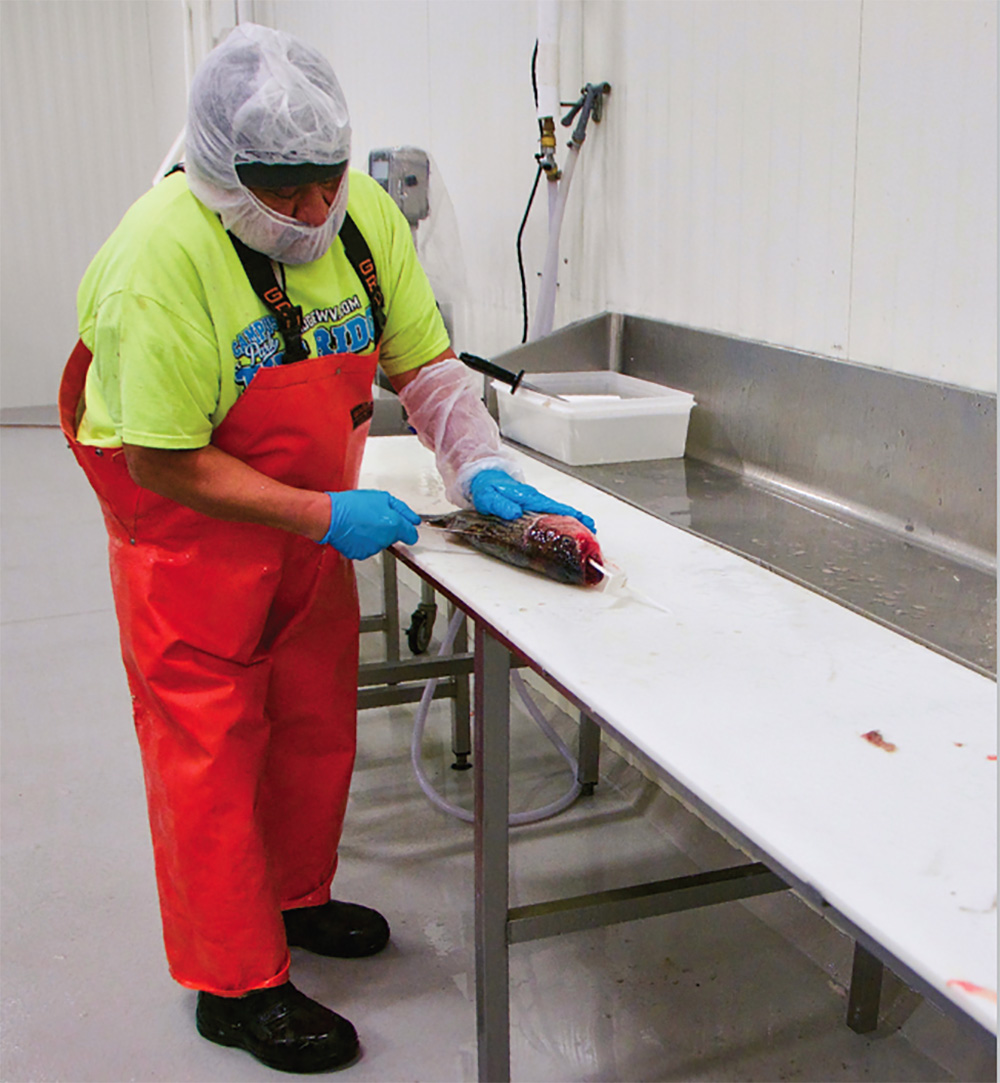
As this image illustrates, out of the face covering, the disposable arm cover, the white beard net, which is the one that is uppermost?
the white beard net

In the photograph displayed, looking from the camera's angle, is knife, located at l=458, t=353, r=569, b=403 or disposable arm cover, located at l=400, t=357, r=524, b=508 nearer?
disposable arm cover, located at l=400, t=357, r=524, b=508

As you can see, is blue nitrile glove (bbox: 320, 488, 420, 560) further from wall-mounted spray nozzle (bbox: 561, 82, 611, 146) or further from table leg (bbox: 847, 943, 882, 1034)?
wall-mounted spray nozzle (bbox: 561, 82, 611, 146)

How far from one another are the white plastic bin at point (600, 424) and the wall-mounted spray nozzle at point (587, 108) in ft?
2.18

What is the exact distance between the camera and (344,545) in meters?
1.54

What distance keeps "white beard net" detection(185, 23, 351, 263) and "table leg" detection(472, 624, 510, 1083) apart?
675mm

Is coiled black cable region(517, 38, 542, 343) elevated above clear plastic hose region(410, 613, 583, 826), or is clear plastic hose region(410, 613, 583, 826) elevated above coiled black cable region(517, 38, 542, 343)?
coiled black cable region(517, 38, 542, 343)

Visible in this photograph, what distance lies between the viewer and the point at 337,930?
2.02m

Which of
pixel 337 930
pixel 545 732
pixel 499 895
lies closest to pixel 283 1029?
pixel 337 930

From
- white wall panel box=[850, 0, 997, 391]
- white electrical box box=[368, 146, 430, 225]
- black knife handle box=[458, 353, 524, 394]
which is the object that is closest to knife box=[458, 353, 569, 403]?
black knife handle box=[458, 353, 524, 394]

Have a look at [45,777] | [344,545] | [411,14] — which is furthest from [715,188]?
[45,777]

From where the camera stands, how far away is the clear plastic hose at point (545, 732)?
245cm

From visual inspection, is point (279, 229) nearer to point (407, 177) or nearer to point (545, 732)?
point (545, 732)

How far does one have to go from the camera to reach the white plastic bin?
84.3 inches

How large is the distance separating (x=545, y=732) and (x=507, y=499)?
0.98 metres
